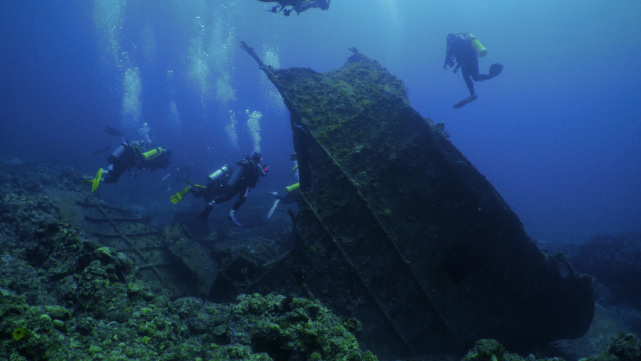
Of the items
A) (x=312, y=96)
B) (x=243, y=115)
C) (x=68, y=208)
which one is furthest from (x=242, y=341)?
(x=243, y=115)

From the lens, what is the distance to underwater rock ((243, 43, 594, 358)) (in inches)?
133

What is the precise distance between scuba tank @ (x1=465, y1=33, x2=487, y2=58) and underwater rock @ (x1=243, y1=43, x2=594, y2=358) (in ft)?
13.3

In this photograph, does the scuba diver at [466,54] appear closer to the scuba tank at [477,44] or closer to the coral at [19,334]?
the scuba tank at [477,44]

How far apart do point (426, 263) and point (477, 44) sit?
622cm

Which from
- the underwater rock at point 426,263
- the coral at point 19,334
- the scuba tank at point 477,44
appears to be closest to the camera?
the coral at point 19,334

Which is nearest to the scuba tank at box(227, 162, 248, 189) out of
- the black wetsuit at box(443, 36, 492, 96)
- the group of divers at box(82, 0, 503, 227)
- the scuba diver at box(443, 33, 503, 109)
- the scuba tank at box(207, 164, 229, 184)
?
the group of divers at box(82, 0, 503, 227)

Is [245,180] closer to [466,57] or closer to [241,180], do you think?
[241,180]

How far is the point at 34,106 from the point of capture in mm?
95688

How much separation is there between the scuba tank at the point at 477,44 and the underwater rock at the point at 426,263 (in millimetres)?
4052

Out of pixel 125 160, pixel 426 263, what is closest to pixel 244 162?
pixel 125 160

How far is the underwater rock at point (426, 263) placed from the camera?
3367 millimetres

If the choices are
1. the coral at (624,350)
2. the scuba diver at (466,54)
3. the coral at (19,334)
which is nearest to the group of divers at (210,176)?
the coral at (19,334)

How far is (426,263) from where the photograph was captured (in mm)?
3529

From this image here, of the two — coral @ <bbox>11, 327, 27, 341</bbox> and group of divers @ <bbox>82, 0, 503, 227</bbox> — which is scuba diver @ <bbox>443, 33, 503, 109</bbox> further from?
coral @ <bbox>11, 327, 27, 341</bbox>
